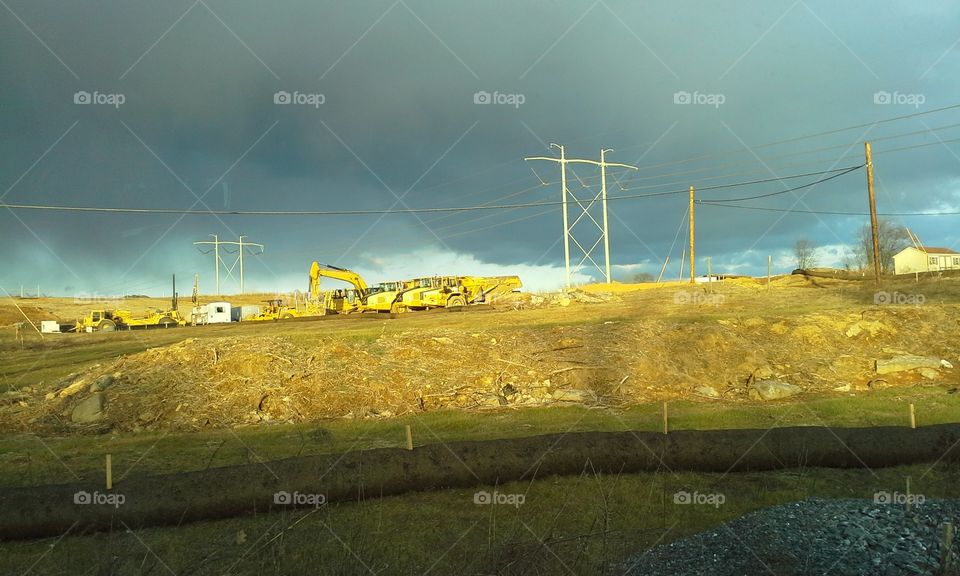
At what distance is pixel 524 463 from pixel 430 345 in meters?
12.6

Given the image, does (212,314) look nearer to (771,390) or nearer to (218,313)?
(218,313)

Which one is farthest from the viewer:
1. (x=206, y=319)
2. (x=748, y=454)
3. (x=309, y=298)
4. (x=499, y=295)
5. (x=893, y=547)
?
(x=206, y=319)

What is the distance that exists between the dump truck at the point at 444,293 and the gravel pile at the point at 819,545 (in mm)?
36760

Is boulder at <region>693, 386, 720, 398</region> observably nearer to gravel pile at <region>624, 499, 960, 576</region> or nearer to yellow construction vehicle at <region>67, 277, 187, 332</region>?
gravel pile at <region>624, 499, 960, 576</region>

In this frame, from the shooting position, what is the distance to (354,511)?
8781 mm

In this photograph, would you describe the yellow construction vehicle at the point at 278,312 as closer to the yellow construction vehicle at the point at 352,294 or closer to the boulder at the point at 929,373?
the yellow construction vehicle at the point at 352,294

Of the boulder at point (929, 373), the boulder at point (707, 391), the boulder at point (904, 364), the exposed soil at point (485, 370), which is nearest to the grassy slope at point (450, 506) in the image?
the exposed soil at point (485, 370)

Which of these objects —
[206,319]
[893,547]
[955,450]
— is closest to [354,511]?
[893,547]

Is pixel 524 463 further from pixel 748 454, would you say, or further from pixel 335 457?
pixel 748 454

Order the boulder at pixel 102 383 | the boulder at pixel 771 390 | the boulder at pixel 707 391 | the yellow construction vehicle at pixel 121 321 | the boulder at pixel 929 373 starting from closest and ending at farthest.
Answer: the boulder at pixel 102 383, the boulder at pixel 771 390, the boulder at pixel 707 391, the boulder at pixel 929 373, the yellow construction vehicle at pixel 121 321

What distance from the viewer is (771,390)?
1916cm

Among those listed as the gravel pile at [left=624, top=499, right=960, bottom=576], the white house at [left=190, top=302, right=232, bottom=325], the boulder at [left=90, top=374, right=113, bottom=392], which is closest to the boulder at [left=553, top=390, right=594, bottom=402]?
the gravel pile at [left=624, top=499, right=960, bottom=576]

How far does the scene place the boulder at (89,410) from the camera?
1664 centimetres

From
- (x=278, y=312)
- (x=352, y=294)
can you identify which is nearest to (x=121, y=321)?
(x=278, y=312)
